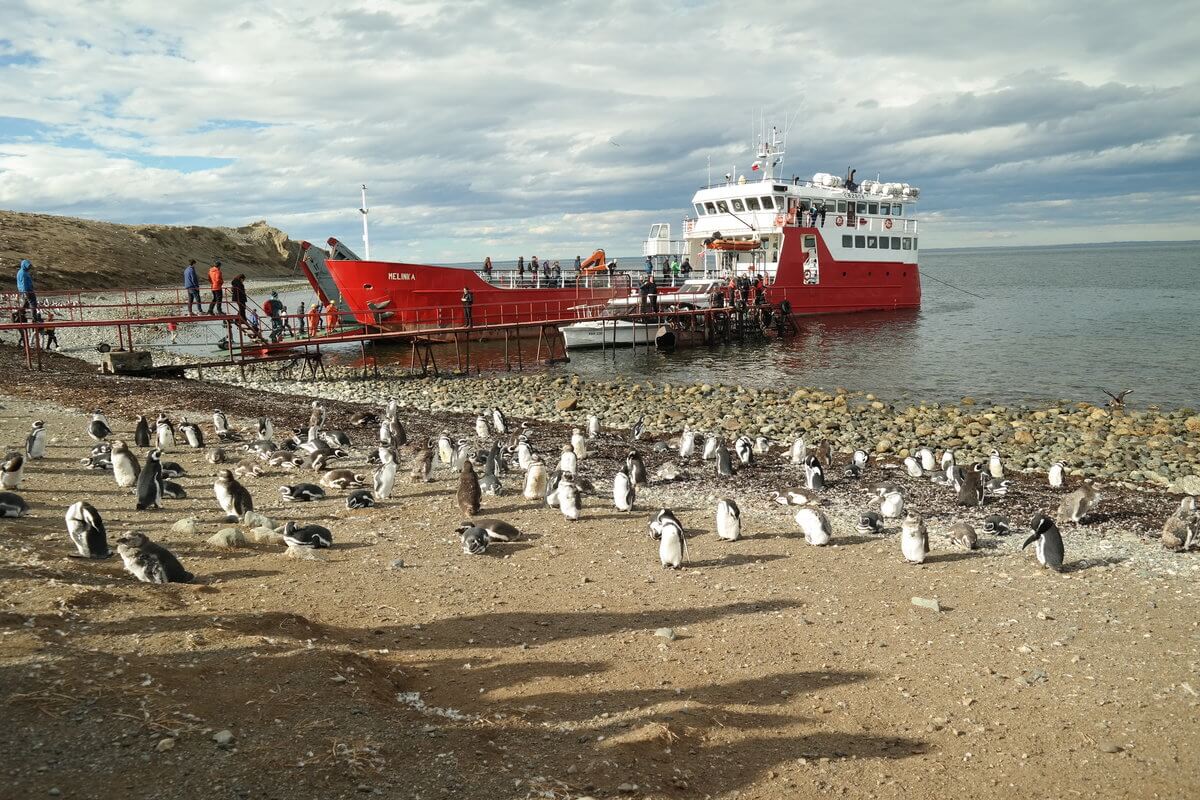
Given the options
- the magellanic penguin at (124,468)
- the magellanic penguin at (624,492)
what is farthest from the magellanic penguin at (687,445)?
the magellanic penguin at (124,468)

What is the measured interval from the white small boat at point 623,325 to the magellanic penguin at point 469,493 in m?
21.8

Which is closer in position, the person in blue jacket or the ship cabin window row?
the person in blue jacket

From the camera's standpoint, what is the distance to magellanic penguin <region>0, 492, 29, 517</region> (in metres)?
8.20

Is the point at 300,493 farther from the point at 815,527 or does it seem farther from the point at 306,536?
the point at 815,527

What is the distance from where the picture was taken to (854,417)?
61.1 feet

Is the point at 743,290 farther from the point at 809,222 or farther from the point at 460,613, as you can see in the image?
the point at 460,613

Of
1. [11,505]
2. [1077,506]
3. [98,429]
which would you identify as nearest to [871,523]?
[1077,506]

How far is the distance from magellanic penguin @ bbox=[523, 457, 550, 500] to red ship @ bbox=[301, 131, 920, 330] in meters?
22.1

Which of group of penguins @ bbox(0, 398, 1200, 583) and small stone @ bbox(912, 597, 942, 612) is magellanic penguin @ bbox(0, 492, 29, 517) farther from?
small stone @ bbox(912, 597, 942, 612)

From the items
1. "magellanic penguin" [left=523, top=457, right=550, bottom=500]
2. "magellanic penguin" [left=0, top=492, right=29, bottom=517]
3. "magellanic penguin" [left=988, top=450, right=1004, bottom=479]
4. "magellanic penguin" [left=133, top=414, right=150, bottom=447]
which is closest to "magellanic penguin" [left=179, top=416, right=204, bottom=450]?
"magellanic penguin" [left=133, top=414, right=150, bottom=447]

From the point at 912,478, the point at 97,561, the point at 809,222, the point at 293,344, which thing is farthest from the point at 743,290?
the point at 97,561

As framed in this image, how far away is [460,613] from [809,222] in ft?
122

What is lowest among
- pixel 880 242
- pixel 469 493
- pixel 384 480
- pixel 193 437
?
pixel 469 493

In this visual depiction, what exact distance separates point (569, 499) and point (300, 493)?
11.4 ft
